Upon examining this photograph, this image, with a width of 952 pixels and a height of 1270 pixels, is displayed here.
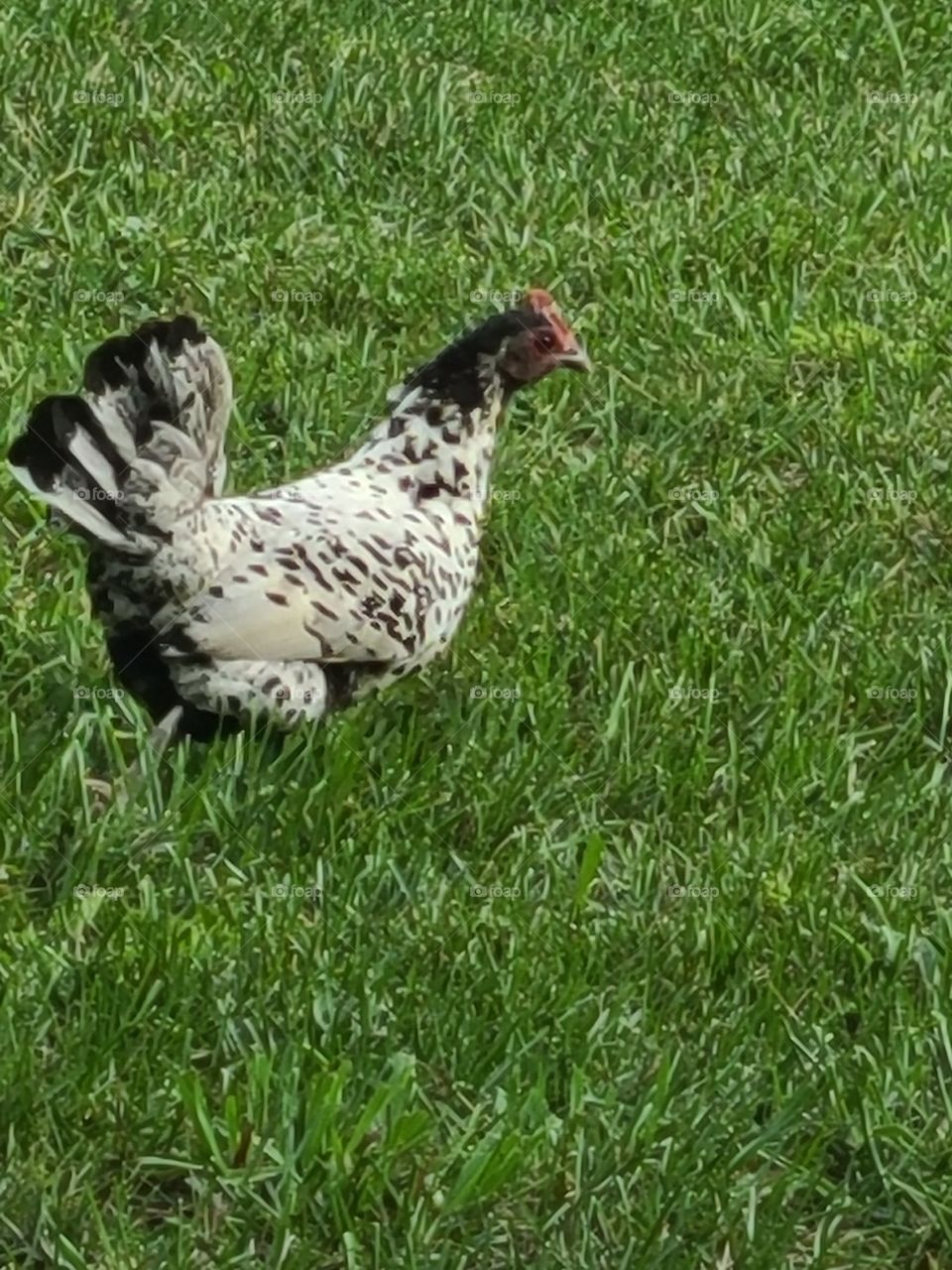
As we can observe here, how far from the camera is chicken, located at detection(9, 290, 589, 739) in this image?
3529 millimetres

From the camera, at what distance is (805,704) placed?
170 inches

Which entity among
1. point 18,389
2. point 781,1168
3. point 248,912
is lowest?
point 781,1168

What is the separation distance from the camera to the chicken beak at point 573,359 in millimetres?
→ 4277

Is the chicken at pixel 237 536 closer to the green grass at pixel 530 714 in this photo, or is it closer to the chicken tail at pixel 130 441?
the chicken tail at pixel 130 441

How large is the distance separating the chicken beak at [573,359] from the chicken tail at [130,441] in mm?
890

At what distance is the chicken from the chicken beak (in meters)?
0.13

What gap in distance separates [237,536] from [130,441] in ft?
0.88

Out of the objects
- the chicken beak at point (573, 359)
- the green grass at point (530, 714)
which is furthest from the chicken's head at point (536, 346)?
the green grass at point (530, 714)

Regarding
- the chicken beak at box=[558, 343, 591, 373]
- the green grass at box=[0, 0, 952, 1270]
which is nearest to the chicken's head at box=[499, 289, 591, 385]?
the chicken beak at box=[558, 343, 591, 373]

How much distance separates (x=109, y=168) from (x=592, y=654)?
92.2 inches

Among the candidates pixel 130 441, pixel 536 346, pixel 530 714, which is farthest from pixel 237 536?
pixel 536 346

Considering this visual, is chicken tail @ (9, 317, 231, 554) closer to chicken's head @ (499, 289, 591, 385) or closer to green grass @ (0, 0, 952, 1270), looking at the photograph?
green grass @ (0, 0, 952, 1270)

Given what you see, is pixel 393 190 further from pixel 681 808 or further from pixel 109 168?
pixel 681 808

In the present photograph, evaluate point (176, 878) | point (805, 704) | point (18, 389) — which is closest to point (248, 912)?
point (176, 878)
